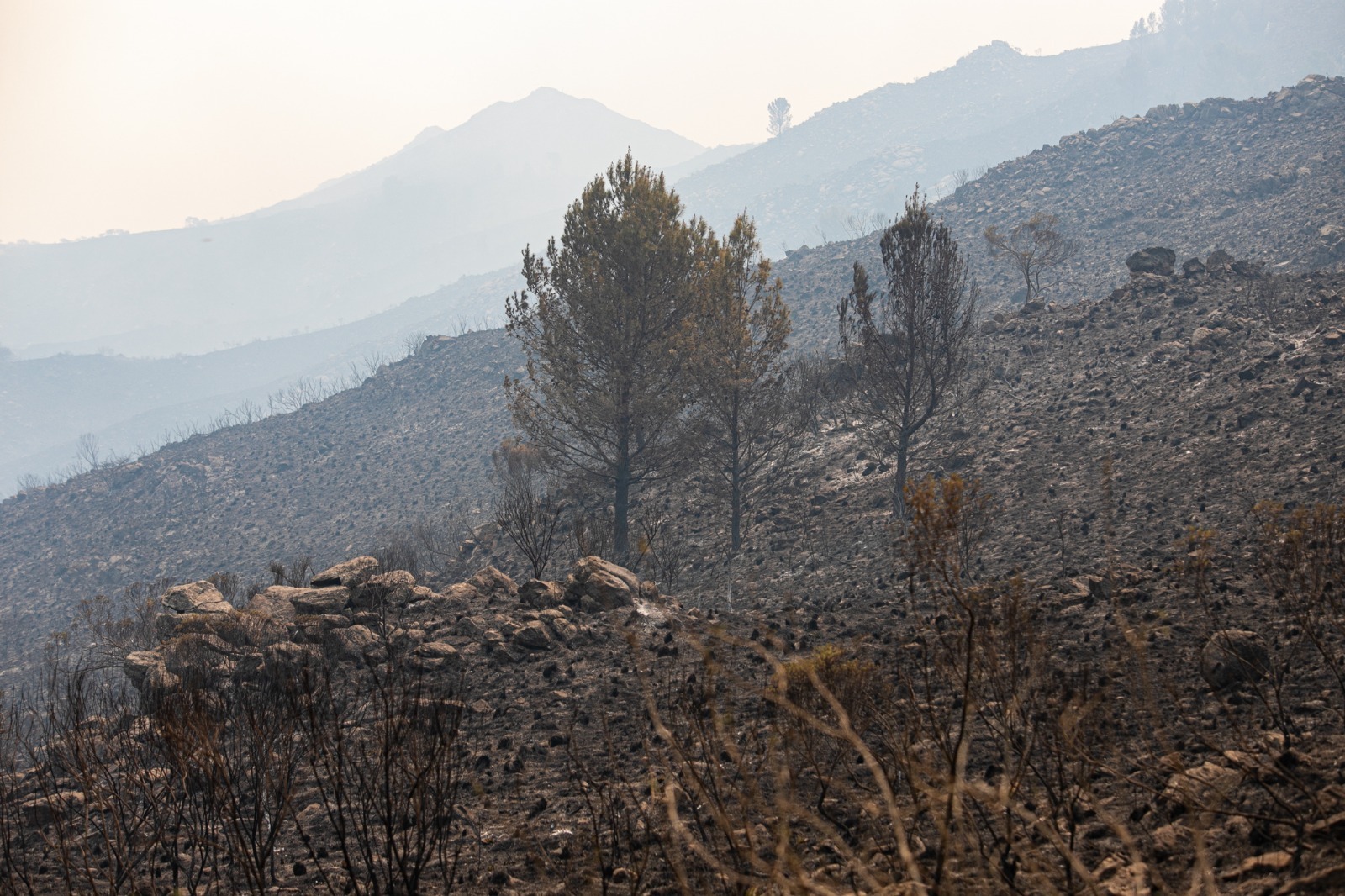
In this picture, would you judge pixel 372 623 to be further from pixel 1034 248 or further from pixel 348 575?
pixel 1034 248

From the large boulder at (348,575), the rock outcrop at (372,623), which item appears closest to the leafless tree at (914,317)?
the rock outcrop at (372,623)

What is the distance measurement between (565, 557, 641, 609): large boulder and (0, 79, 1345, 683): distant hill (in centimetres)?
791

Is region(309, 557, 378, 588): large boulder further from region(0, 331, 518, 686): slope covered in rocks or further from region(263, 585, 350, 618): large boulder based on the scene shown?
region(0, 331, 518, 686): slope covered in rocks

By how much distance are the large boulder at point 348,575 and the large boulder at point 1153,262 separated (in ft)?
112

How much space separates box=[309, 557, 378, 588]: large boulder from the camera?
15.7 metres

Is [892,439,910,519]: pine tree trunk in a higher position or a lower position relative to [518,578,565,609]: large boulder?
lower

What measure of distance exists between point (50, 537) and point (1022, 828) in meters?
75.7

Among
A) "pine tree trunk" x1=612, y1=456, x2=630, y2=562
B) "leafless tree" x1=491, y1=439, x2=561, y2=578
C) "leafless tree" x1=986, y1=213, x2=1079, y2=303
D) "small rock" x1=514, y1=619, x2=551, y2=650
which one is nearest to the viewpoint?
"small rock" x1=514, y1=619, x2=551, y2=650

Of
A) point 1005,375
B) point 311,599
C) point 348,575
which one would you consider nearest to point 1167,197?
point 1005,375

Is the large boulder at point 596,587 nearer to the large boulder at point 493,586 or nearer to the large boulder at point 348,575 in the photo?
the large boulder at point 493,586

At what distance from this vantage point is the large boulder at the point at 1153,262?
3447 centimetres

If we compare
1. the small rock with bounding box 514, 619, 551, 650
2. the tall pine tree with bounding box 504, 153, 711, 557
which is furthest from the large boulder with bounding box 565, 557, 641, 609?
the tall pine tree with bounding box 504, 153, 711, 557

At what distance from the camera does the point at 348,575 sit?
15953 mm

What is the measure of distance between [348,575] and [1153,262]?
35682 mm
